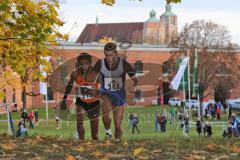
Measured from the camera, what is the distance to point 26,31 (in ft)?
42.2

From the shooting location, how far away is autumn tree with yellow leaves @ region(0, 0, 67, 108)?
494 inches

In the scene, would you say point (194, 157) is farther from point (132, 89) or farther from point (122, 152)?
point (132, 89)

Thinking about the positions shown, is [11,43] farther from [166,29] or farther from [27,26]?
[166,29]

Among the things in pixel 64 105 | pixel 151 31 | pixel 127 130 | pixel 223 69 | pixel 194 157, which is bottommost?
pixel 127 130

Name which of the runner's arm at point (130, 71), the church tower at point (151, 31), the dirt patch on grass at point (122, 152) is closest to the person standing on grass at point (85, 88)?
the runner's arm at point (130, 71)

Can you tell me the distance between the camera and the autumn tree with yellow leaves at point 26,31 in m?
12.6

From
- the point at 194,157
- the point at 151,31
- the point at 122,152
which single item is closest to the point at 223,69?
the point at 151,31

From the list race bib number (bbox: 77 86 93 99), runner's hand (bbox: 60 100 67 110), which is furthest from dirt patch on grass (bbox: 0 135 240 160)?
runner's hand (bbox: 60 100 67 110)

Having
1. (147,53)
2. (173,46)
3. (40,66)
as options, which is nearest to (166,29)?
(173,46)

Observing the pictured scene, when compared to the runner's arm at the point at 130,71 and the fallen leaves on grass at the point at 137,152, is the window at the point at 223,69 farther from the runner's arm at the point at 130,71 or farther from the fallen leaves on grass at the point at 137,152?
the fallen leaves on grass at the point at 137,152

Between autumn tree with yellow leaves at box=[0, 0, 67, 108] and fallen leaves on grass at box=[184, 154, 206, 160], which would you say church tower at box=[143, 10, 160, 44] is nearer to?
autumn tree with yellow leaves at box=[0, 0, 67, 108]

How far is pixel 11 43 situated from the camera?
46.5ft

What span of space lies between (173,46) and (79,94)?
225 ft

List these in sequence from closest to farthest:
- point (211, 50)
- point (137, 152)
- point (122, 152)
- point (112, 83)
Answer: point (137, 152)
point (122, 152)
point (112, 83)
point (211, 50)
